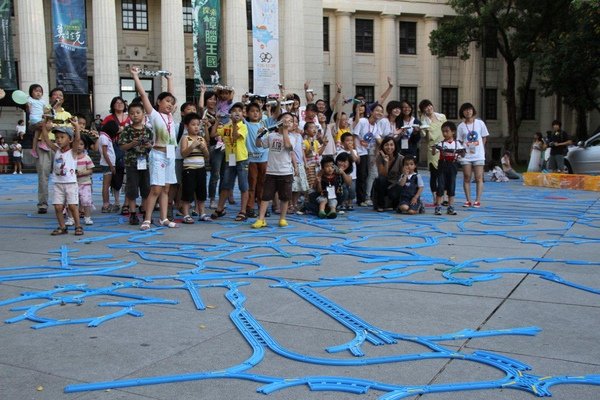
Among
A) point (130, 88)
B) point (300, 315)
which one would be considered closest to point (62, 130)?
point (300, 315)

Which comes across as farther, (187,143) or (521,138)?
(521,138)

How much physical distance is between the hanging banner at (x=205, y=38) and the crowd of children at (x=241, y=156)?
21249 mm

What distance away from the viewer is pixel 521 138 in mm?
49250

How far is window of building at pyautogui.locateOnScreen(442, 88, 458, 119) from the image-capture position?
48.4 meters

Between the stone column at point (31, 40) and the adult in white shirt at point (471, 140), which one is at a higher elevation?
the stone column at point (31, 40)

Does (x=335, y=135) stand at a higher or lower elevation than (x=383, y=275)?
higher

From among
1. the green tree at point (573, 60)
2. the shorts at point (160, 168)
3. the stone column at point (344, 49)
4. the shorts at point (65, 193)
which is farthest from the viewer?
the stone column at point (344, 49)

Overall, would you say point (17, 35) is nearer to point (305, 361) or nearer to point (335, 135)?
point (335, 135)

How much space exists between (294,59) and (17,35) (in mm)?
15437

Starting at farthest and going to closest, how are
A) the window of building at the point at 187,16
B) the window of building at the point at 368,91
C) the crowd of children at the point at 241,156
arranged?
1. the window of building at the point at 368,91
2. the window of building at the point at 187,16
3. the crowd of children at the point at 241,156

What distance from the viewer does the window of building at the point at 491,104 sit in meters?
49.5

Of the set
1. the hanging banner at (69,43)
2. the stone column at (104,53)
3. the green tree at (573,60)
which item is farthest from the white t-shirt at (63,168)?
the stone column at (104,53)

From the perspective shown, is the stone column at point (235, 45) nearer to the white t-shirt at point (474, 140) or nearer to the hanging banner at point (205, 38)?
the hanging banner at point (205, 38)

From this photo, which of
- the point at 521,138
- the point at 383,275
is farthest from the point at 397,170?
the point at 521,138
